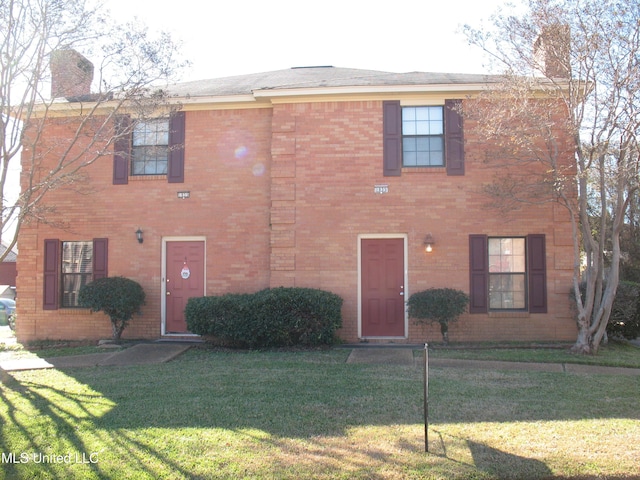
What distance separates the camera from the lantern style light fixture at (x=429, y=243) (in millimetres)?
11094

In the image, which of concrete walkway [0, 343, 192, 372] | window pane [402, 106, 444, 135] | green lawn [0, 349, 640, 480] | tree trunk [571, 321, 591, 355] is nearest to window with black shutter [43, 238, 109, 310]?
concrete walkway [0, 343, 192, 372]

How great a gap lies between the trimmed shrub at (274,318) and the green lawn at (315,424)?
5.74 feet

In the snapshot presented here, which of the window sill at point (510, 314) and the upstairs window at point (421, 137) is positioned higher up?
the upstairs window at point (421, 137)

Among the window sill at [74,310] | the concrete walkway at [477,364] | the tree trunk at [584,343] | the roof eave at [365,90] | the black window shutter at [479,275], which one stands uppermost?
the roof eave at [365,90]

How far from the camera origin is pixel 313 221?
1141cm

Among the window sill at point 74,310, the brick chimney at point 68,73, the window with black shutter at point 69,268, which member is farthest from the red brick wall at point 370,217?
the window sill at point 74,310

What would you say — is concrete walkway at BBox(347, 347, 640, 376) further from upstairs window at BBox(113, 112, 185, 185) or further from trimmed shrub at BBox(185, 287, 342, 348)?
upstairs window at BBox(113, 112, 185, 185)

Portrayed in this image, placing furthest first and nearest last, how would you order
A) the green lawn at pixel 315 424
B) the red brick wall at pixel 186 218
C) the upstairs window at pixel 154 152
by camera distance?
the upstairs window at pixel 154 152
the red brick wall at pixel 186 218
the green lawn at pixel 315 424

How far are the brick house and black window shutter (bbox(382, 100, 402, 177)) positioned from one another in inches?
1.2

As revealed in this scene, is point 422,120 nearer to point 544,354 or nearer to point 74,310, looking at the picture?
point 544,354

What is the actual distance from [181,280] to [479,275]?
6.33m

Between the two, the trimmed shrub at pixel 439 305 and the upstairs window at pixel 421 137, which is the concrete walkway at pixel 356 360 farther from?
the upstairs window at pixel 421 137

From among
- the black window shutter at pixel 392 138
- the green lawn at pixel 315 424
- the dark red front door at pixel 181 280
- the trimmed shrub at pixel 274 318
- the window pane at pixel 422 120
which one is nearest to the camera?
the green lawn at pixel 315 424

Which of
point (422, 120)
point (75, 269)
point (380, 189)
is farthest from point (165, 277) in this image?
point (422, 120)
